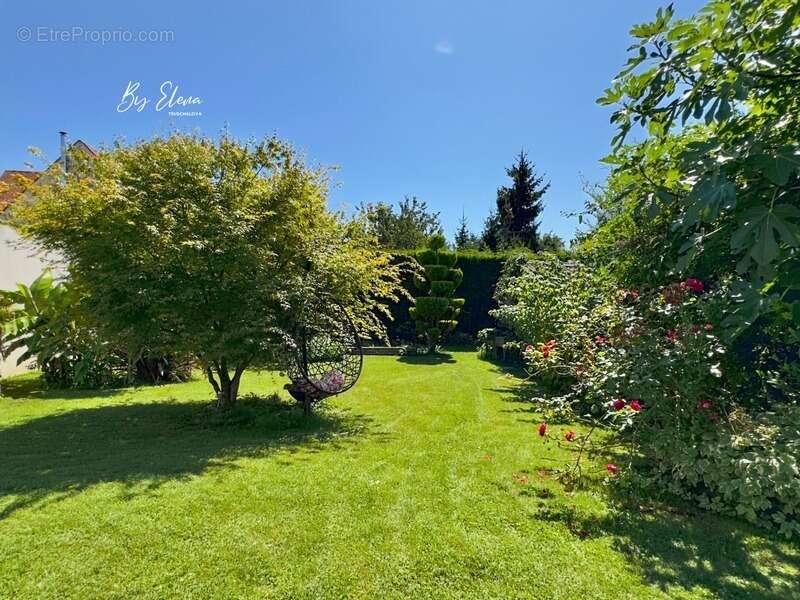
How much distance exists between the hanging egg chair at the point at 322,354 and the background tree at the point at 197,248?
26 centimetres

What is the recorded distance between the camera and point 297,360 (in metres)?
6.48

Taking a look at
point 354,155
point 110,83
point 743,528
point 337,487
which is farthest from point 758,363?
point 354,155

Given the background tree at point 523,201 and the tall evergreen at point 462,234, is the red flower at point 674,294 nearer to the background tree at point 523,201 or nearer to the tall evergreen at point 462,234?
the background tree at point 523,201

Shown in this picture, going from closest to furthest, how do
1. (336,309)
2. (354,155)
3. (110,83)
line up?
(336,309) < (110,83) < (354,155)

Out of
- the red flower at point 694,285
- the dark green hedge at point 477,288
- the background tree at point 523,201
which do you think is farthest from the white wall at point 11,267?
the background tree at point 523,201

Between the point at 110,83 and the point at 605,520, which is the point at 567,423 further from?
the point at 110,83

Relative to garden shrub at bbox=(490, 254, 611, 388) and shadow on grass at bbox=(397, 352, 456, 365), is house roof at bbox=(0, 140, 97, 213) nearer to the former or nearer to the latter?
Answer: garden shrub at bbox=(490, 254, 611, 388)

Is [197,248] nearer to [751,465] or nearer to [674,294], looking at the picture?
[674,294]

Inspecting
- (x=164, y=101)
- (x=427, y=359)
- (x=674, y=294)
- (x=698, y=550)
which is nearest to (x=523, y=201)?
(x=427, y=359)

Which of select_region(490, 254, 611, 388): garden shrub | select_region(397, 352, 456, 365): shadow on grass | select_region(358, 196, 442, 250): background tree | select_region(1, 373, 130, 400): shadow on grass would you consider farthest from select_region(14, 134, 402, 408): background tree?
select_region(358, 196, 442, 250): background tree

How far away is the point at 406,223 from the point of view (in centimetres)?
3291

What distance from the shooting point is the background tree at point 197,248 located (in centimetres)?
586

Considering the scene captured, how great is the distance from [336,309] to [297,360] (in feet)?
3.31

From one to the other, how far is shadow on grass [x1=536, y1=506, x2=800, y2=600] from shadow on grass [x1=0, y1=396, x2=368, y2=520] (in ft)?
10.8
